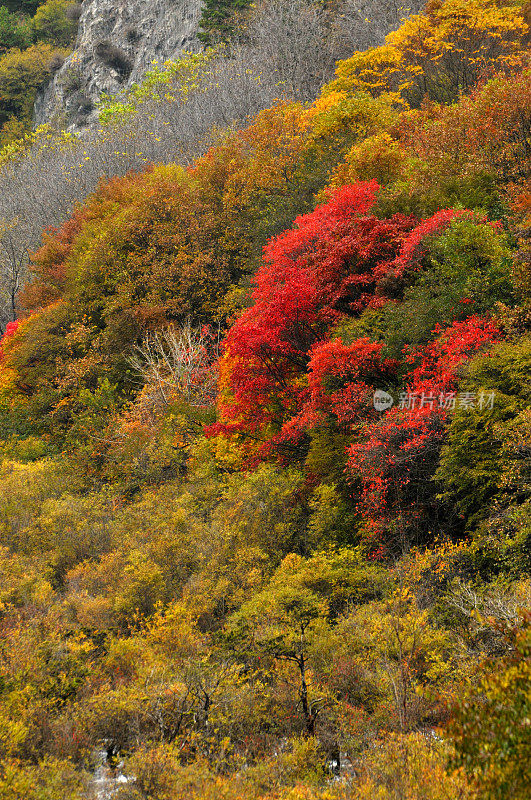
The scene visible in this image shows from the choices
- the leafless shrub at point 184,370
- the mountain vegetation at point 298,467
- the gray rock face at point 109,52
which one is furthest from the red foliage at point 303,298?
the gray rock face at point 109,52

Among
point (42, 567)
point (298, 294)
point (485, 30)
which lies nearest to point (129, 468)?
point (42, 567)

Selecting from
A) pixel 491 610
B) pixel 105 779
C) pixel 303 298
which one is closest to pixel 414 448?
pixel 491 610

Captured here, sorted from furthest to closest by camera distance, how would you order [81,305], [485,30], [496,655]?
[81,305]
[485,30]
[496,655]

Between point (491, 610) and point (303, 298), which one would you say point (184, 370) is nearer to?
point (303, 298)

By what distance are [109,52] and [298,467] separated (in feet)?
193

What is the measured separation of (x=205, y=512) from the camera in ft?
52.6

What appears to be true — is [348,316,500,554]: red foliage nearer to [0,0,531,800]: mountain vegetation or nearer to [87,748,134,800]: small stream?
[0,0,531,800]: mountain vegetation

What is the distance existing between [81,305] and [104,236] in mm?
3478

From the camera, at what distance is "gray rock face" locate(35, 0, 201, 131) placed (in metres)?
55.0

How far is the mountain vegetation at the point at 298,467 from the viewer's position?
7.75 metres

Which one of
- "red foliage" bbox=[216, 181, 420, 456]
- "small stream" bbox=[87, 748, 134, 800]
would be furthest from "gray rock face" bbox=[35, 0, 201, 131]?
"small stream" bbox=[87, 748, 134, 800]

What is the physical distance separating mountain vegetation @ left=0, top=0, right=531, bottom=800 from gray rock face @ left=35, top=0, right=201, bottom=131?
110ft

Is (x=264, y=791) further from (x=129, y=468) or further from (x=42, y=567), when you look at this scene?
(x=129, y=468)

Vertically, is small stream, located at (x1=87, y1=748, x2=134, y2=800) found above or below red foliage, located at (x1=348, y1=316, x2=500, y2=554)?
above
